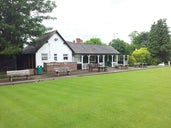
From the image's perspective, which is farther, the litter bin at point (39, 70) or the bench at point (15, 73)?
the litter bin at point (39, 70)

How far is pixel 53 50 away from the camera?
26203 mm

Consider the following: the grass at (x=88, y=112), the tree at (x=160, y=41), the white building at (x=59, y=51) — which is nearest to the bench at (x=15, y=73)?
the white building at (x=59, y=51)

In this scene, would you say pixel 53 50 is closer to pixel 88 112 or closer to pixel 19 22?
pixel 19 22

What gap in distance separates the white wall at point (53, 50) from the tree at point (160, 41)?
2523cm

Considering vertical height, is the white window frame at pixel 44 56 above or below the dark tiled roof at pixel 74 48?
below

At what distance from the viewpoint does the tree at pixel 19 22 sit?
64.6 ft

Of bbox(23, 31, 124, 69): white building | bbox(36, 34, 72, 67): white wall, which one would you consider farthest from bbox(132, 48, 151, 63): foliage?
bbox(36, 34, 72, 67): white wall

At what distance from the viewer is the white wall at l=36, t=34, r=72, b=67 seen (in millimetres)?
24844

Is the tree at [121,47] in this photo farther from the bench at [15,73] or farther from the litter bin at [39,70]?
the bench at [15,73]

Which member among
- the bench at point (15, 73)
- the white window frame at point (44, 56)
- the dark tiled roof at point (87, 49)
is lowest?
the bench at point (15, 73)

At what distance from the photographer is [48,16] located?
76.0ft

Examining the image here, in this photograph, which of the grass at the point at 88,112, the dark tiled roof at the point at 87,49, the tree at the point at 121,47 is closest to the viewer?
the grass at the point at 88,112

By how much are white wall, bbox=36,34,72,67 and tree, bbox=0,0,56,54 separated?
283cm

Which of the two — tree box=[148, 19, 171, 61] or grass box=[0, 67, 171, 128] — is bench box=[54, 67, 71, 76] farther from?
tree box=[148, 19, 171, 61]
